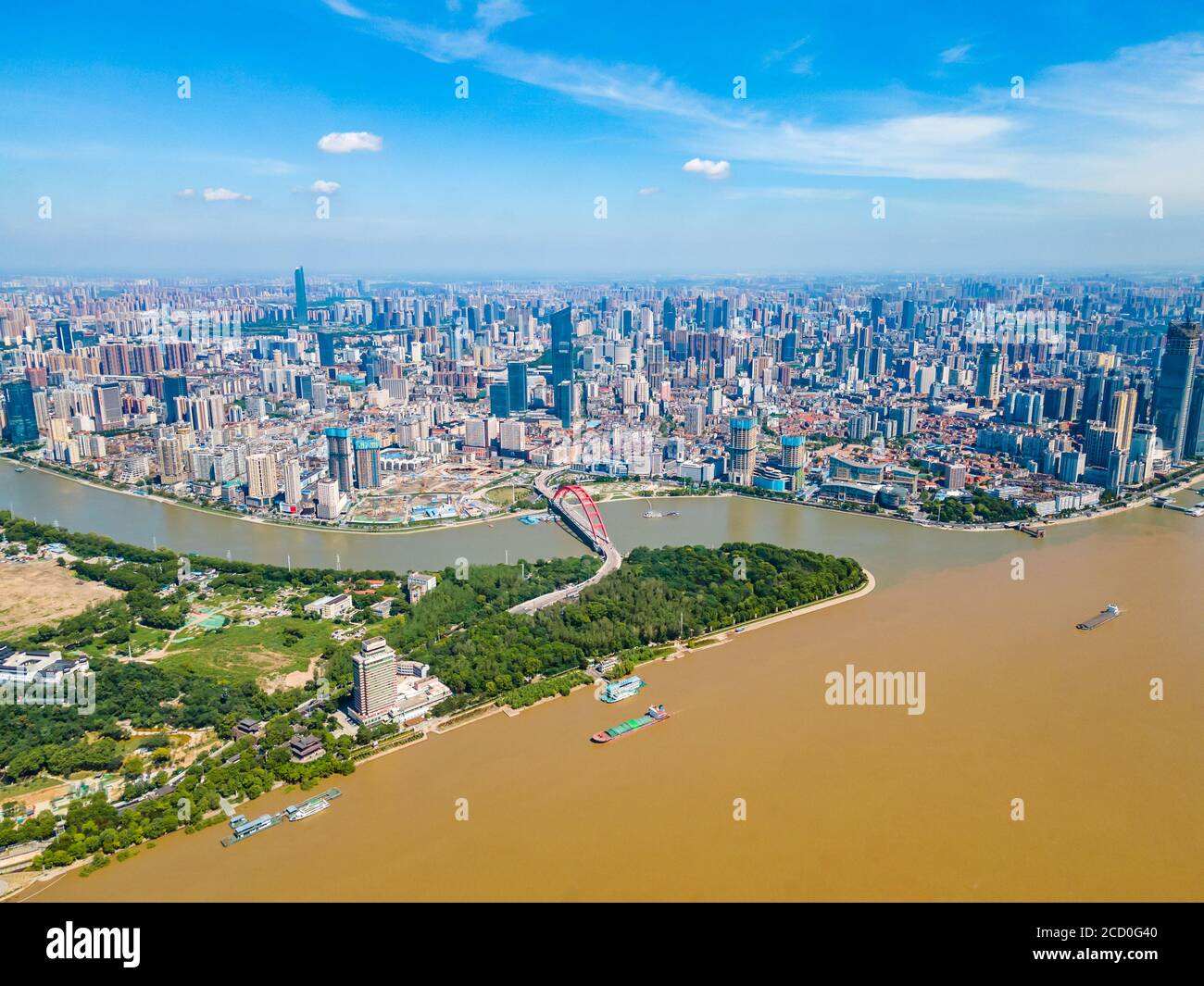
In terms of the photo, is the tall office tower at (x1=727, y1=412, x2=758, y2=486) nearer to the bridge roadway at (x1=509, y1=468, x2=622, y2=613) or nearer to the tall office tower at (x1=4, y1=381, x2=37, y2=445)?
the bridge roadway at (x1=509, y1=468, x2=622, y2=613)

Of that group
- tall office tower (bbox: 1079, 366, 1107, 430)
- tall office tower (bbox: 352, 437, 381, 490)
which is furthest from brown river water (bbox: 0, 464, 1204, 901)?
tall office tower (bbox: 1079, 366, 1107, 430)

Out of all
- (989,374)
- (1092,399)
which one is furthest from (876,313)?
(1092,399)

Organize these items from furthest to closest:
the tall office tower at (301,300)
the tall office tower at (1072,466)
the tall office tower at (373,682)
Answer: the tall office tower at (301,300), the tall office tower at (1072,466), the tall office tower at (373,682)

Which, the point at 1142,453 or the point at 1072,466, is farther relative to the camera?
the point at 1142,453

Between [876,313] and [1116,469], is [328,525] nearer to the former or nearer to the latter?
[1116,469]

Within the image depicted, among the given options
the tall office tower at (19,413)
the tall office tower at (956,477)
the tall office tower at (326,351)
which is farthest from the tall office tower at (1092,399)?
the tall office tower at (19,413)

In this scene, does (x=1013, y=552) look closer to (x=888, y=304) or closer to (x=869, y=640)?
(x=869, y=640)

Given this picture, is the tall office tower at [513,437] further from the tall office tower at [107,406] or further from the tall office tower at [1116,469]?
the tall office tower at [1116,469]

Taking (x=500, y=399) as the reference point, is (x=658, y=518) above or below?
below
